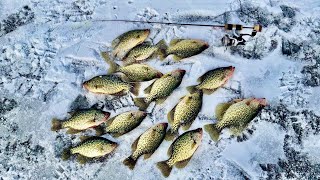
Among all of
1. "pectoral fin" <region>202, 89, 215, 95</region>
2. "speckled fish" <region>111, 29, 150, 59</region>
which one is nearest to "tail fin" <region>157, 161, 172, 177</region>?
"pectoral fin" <region>202, 89, 215, 95</region>

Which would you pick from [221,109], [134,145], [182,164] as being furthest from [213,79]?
[134,145]

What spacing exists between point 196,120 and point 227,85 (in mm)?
484

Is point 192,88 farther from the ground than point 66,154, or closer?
farther from the ground

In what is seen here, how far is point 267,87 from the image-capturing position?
15.2 feet

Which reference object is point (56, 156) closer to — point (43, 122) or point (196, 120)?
point (43, 122)

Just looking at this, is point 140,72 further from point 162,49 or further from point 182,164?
point 182,164

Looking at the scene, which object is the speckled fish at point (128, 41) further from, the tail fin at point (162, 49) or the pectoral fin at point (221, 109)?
the pectoral fin at point (221, 109)

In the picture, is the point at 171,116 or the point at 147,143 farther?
the point at 171,116

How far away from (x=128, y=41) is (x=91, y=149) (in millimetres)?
1143

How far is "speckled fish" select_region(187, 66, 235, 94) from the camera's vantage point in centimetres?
450

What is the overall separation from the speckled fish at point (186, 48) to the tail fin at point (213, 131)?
747mm

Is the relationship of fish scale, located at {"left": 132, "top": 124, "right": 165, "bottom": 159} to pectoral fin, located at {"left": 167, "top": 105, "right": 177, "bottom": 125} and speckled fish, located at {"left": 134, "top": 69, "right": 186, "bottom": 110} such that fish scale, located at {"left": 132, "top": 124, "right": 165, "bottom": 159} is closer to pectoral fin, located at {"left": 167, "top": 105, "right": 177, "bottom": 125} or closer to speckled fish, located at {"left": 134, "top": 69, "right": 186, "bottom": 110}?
pectoral fin, located at {"left": 167, "top": 105, "right": 177, "bottom": 125}

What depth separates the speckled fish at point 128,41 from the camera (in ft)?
15.2

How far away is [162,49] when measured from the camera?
15.3 ft
